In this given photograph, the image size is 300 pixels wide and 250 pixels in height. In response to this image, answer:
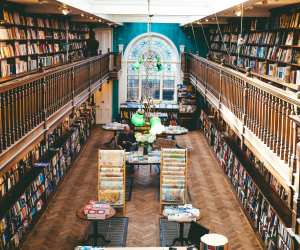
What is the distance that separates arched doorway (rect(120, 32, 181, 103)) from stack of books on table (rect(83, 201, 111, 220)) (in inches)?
436

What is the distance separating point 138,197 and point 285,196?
4.33m

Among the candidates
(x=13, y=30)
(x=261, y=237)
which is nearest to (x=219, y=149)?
(x=261, y=237)

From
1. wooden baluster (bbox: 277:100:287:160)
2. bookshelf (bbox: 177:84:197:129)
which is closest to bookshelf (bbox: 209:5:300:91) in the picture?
wooden baluster (bbox: 277:100:287:160)

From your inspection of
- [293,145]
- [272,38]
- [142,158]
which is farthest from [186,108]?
[293,145]

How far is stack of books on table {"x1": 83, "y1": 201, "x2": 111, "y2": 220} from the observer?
8.11 metres

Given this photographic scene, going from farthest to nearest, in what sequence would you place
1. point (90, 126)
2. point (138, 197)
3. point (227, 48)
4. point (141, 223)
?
point (90, 126) < point (227, 48) < point (138, 197) < point (141, 223)

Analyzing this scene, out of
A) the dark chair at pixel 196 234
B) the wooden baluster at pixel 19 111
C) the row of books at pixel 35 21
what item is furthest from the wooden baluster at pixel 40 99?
the dark chair at pixel 196 234

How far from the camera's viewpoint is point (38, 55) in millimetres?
11375

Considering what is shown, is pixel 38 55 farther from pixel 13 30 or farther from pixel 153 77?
pixel 153 77

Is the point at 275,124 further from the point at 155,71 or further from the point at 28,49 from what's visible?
the point at 155,71

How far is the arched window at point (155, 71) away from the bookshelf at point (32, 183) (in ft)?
20.7

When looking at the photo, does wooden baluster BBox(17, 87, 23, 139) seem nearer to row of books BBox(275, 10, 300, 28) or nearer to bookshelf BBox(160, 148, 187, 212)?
bookshelf BBox(160, 148, 187, 212)

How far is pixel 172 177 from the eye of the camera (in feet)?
32.7

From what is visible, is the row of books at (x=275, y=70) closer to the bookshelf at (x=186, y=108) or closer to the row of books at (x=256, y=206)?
the row of books at (x=256, y=206)
